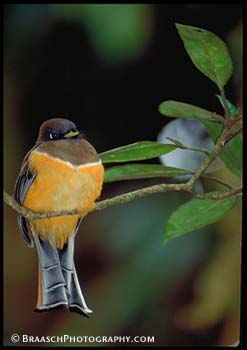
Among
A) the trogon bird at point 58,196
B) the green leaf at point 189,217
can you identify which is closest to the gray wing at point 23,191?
the trogon bird at point 58,196

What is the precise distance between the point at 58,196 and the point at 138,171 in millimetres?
148

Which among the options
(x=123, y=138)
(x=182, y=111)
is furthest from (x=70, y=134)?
(x=182, y=111)

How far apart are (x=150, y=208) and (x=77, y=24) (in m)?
0.35

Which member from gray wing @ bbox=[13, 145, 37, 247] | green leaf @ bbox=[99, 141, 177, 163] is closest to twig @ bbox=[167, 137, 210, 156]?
green leaf @ bbox=[99, 141, 177, 163]

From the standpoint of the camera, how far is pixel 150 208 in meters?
1.26

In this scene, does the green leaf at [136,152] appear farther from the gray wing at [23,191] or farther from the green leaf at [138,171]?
the gray wing at [23,191]

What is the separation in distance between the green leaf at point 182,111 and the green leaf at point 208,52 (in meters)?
0.06

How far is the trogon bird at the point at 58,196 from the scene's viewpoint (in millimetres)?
1221

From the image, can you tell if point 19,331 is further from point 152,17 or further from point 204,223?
point 152,17

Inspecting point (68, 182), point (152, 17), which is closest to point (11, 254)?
point (68, 182)

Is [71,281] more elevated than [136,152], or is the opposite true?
[136,152]

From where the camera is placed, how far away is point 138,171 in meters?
1.25

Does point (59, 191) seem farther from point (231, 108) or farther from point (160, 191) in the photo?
point (231, 108)

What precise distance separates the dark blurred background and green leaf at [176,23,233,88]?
0.02m
